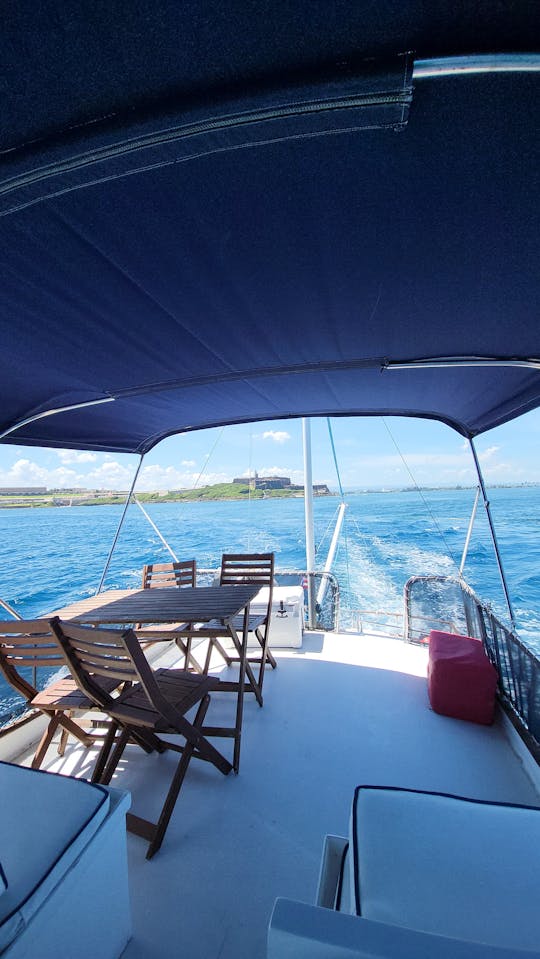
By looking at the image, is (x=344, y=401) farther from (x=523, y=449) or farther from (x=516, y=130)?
(x=523, y=449)

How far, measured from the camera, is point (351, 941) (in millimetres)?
495

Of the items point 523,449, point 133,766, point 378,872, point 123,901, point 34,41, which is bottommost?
point 133,766

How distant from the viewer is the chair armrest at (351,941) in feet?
1.57

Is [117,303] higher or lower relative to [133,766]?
higher

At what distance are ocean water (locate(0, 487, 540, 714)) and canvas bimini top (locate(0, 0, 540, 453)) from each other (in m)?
2.96

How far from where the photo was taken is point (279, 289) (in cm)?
142

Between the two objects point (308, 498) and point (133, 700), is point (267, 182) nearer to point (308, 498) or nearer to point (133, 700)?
point (133, 700)

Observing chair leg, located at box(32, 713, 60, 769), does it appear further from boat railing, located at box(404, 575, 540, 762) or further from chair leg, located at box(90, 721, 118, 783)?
boat railing, located at box(404, 575, 540, 762)

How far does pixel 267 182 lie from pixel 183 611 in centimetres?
184

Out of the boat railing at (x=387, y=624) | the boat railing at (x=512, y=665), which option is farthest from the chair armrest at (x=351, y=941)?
the boat railing at (x=387, y=624)

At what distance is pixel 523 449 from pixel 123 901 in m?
35.3

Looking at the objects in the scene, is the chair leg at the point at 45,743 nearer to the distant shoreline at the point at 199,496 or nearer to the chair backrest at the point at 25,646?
the chair backrest at the point at 25,646

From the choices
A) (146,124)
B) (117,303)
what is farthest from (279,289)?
(146,124)

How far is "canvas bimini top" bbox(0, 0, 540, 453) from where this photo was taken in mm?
625
